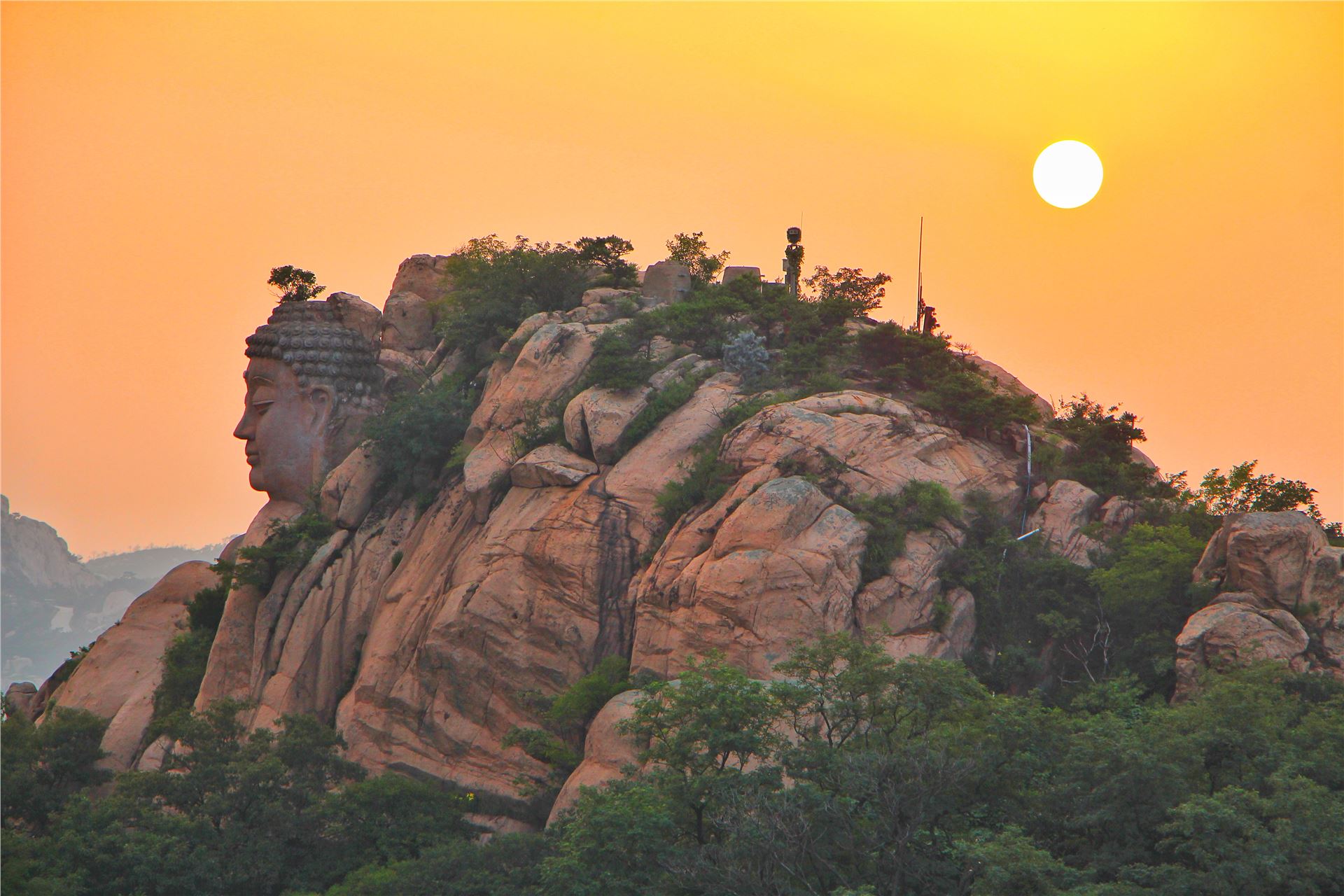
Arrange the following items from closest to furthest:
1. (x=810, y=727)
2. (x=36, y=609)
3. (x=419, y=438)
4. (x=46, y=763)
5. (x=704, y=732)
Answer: (x=704, y=732) → (x=810, y=727) → (x=46, y=763) → (x=419, y=438) → (x=36, y=609)

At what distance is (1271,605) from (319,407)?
27.3 meters

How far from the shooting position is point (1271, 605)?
111 ft

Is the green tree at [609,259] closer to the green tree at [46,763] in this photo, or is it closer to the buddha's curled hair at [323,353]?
the buddha's curled hair at [323,353]

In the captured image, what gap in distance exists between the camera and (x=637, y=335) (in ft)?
139

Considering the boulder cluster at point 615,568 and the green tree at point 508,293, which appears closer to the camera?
the boulder cluster at point 615,568

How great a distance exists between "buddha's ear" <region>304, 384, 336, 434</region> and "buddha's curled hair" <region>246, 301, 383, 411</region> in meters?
0.17

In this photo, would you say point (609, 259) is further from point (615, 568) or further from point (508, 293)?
point (615, 568)

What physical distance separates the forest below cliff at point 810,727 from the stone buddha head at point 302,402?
5.99 feet

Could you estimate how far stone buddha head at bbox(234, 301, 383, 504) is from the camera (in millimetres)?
47750

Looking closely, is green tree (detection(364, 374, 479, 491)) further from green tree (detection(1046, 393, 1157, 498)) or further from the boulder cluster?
green tree (detection(1046, 393, 1157, 498))

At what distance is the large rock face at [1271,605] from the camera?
32.6 metres

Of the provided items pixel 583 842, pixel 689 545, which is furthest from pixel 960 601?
pixel 583 842

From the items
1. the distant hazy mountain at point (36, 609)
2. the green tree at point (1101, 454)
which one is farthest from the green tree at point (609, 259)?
the distant hazy mountain at point (36, 609)

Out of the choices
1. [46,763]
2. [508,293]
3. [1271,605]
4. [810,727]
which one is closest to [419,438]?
[508,293]
